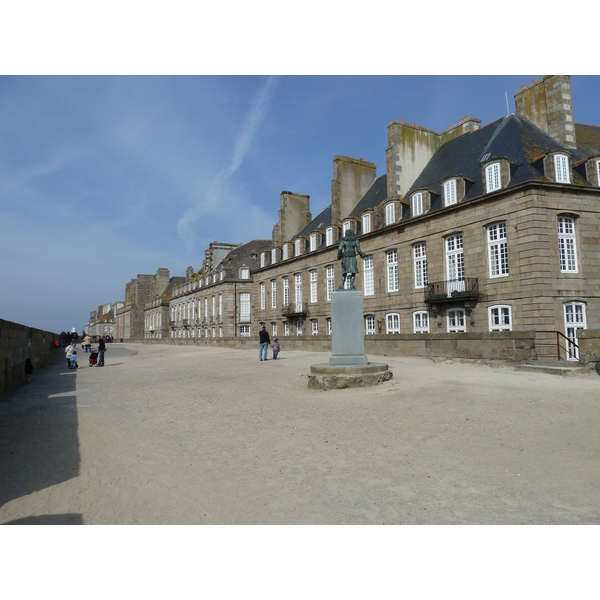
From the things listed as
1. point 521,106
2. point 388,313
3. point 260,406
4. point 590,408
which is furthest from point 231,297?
point 590,408

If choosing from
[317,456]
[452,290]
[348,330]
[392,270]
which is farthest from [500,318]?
[317,456]

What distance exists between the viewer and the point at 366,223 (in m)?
27.8

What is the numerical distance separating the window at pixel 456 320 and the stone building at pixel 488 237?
0.17 ft

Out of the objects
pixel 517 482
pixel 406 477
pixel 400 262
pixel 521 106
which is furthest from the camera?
pixel 400 262

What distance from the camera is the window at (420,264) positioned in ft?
77.1

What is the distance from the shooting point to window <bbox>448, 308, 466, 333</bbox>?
21245mm

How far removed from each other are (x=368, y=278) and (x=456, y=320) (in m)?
7.10

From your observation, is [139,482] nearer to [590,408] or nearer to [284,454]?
[284,454]

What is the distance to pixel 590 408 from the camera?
24.3ft

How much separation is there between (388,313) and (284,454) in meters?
20.3

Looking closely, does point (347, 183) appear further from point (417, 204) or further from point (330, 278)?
point (417, 204)

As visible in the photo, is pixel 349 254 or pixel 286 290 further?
pixel 286 290

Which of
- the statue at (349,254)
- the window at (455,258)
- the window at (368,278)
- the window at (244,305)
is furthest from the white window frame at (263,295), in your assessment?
the statue at (349,254)

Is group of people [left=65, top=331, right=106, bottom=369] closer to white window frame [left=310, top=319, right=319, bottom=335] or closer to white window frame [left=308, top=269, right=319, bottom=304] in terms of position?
white window frame [left=310, top=319, right=319, bottom=335]
